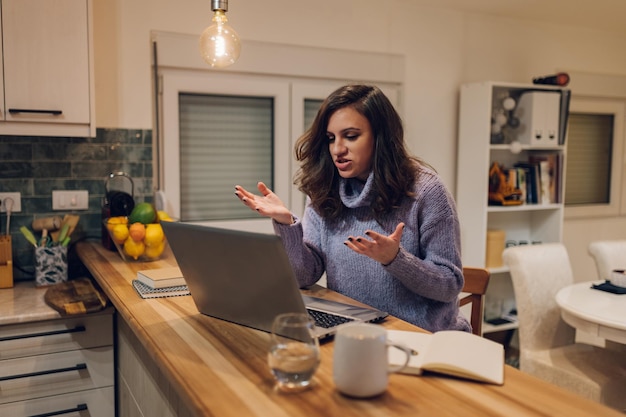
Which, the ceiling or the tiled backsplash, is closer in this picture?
the tiled backsplash

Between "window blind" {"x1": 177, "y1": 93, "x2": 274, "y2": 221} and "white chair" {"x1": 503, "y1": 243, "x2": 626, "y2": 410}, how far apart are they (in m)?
1.48

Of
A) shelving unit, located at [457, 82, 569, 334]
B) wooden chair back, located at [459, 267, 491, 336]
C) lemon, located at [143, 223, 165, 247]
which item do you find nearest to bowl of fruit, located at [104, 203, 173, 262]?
lemon, located at [143, 223, 165, 247]

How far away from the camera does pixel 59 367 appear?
2.25 m

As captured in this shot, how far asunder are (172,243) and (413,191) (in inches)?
27.5

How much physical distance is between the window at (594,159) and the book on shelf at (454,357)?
→ 3494mm

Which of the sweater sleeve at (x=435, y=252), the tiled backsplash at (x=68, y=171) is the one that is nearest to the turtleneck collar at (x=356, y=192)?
the sweater sleeve at (x=435, y=252)

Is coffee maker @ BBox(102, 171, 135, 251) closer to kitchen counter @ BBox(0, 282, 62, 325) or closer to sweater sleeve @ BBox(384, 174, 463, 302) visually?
kitchen counter @ BBox(0, 282, 62, 325)

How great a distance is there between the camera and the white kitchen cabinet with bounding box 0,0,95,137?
2320mm

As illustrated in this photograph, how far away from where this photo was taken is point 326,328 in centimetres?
129

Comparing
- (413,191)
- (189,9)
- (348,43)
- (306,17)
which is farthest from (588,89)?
(413,191)

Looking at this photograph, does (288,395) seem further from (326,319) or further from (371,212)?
(371,212)

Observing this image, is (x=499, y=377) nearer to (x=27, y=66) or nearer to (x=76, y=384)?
(x=76, y=384)

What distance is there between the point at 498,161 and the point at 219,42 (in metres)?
2.70

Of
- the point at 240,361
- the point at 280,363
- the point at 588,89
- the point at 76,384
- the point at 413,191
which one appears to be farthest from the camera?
the point at 588,89
